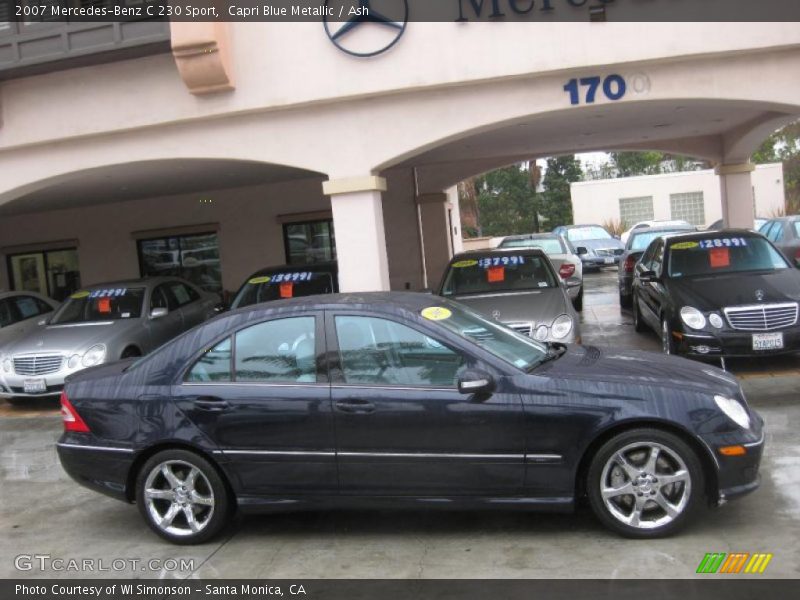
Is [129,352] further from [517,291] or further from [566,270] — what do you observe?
[566,270]

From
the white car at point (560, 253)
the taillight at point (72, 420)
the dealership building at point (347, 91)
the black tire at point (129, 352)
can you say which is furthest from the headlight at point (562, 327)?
the white car at point (560, 253)

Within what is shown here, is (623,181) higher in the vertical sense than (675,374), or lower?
higher

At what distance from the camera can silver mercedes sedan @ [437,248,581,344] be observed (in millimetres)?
8562

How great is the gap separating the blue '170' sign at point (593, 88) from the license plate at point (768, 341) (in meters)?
3.41

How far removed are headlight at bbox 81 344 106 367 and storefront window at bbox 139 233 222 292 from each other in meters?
8.49

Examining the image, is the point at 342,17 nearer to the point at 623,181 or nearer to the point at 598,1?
the point at 598,1

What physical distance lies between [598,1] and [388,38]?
2583mm

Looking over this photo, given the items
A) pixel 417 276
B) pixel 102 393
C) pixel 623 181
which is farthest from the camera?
pixel 623 181

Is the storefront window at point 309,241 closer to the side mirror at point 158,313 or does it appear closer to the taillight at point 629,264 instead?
the taillight at point 629,264

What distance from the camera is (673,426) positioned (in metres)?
4.47

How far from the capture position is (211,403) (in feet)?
16.2

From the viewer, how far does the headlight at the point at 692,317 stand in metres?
8.38

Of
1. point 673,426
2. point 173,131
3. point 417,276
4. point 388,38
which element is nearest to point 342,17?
point 388,38

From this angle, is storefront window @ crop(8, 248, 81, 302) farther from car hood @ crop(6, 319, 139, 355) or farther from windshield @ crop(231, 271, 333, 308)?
windshield @ crop(231, 271, 333, 308)
